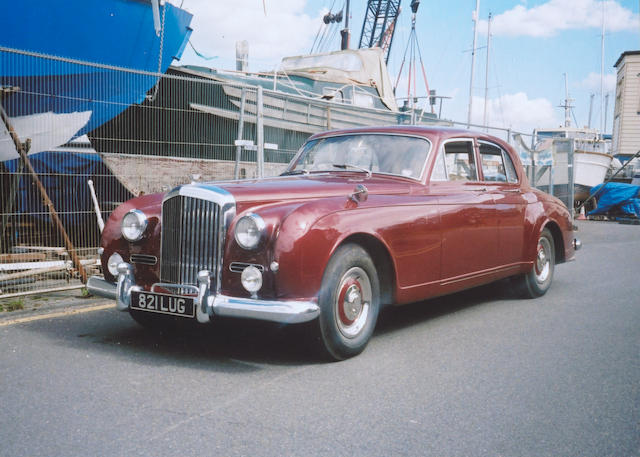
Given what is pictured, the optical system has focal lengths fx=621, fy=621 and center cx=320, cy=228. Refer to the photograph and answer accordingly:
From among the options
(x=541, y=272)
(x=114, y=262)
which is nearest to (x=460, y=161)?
(x=541, y=272)

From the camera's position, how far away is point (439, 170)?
17.2 ft

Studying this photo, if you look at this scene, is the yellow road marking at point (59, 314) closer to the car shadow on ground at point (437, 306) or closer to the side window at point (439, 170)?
the car shadow on ground at point (437, 306)

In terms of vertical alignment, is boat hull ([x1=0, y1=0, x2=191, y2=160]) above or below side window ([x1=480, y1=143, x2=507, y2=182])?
above

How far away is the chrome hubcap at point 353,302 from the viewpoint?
407cm

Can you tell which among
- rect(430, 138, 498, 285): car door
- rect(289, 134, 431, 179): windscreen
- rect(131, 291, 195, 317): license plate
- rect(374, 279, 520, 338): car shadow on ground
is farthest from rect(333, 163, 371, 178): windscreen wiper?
rect(131, 291, 195, 317): license plate

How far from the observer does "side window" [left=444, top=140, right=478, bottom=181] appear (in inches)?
212

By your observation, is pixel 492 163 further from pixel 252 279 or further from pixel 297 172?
pixel 252 279

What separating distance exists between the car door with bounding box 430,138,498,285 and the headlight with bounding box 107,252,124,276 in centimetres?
245

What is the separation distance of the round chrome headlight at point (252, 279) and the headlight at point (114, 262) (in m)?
1.15

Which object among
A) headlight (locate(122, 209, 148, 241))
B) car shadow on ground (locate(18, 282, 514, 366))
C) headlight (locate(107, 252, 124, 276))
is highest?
headlight (locate(122, 209, 148, 241))

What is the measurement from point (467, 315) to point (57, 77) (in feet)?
15.7

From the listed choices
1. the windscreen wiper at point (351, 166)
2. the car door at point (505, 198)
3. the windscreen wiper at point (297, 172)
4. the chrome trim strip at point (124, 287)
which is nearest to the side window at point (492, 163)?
the car door at point (505, 198)

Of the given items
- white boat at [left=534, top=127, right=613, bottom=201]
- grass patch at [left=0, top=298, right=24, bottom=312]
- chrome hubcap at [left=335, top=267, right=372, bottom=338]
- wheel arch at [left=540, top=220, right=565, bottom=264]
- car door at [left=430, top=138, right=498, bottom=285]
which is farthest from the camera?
white boat at [left=534, top=127, right=613, bottom=201]

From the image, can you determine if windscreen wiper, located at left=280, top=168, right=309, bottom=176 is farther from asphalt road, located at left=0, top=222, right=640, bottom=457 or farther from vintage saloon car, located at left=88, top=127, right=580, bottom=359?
asphalt road, located at left=0, top=222, right=640, bottom=457
